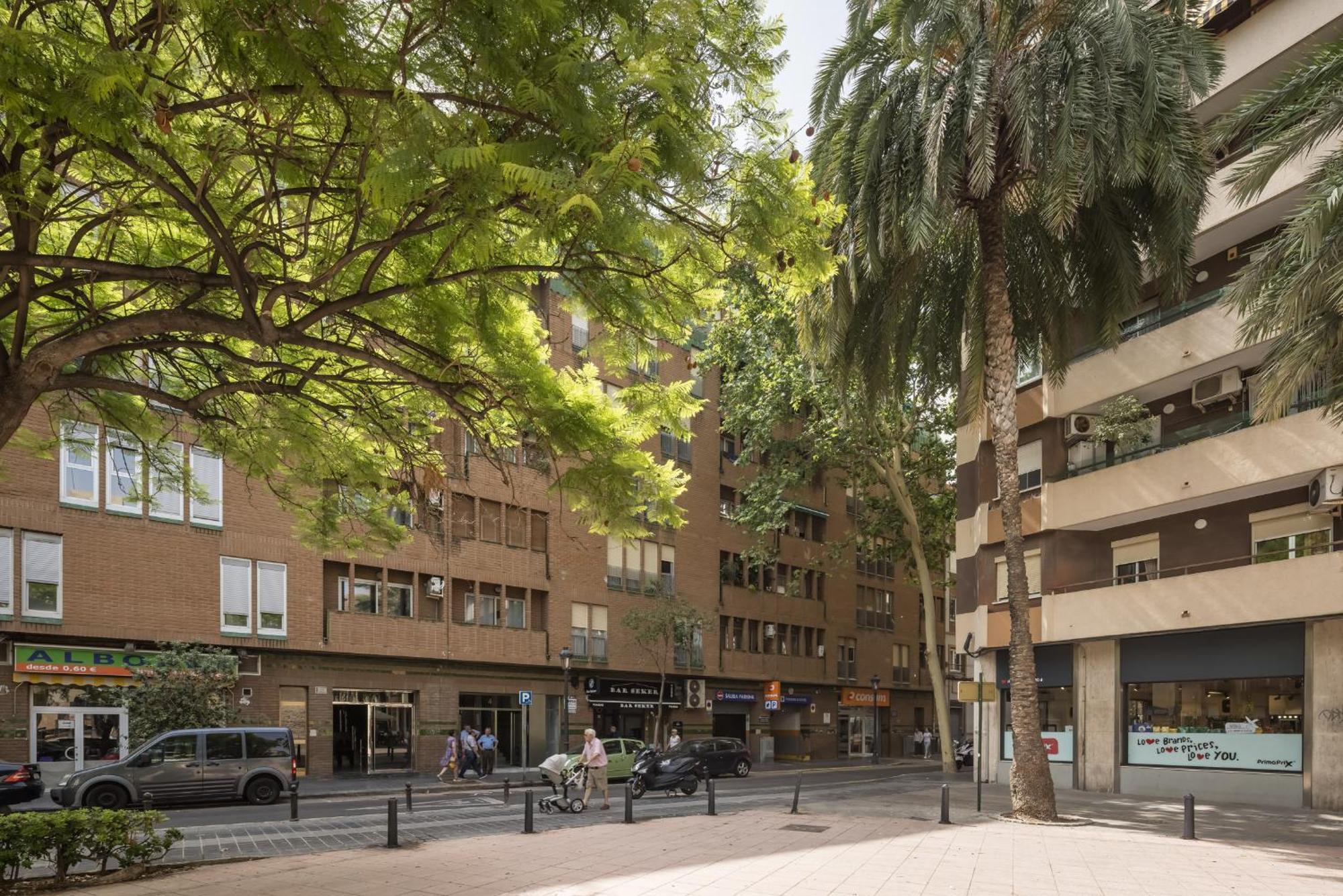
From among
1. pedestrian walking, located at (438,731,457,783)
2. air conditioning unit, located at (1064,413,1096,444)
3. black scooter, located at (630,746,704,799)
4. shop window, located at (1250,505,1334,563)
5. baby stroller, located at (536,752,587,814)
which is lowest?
pedestrian walking, located at (438,731,457,783)

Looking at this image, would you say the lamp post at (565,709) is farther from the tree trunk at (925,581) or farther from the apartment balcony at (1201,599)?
the apartment balcony at (1201,599)

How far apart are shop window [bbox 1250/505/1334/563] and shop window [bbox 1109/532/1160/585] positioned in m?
3.12

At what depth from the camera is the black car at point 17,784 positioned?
66.2 feet

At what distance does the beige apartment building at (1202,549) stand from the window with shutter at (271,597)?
21537 millimetres

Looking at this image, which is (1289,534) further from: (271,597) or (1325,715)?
(271,597)

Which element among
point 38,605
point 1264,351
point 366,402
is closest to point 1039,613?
point 1264,351

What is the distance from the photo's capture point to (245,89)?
7.45 m

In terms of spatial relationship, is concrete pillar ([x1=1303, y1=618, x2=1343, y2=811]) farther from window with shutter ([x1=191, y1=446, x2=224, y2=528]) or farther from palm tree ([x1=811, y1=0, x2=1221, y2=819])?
window with shutter ([x1=191, y1=446, x2=224, y2=528])

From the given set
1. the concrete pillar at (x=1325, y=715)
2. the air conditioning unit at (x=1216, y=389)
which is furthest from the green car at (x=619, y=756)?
the air conditioning unit at (x=1216, y=389)

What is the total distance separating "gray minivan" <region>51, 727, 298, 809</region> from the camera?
67.6ft

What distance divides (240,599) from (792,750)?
3180cm

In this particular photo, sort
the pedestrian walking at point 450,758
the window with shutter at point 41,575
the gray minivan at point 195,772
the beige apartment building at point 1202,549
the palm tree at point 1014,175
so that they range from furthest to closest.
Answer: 1. the pedestrian walking at point 450,758
2. the window with shutter at point 41,575
3. the beige apartment building at point 1202,549
4. the gray minivan at point 195,772
5. the palm tree at point 1014,175

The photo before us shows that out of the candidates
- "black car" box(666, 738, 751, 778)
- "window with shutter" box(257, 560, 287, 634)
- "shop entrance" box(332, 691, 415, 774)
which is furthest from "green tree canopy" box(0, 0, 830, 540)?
"black car" box(666, 738, 751, 778)

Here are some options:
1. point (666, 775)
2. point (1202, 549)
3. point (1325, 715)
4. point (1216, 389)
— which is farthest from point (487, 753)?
point (1216, 389)
